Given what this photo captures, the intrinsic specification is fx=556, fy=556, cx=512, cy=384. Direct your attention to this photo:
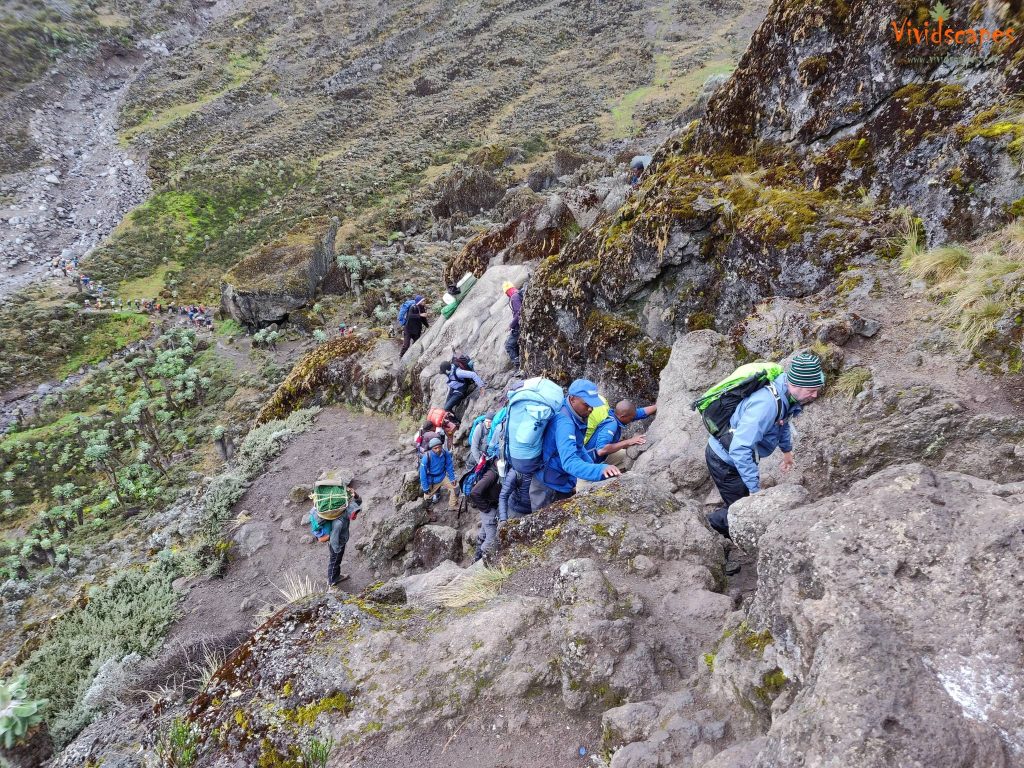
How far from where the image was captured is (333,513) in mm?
7934

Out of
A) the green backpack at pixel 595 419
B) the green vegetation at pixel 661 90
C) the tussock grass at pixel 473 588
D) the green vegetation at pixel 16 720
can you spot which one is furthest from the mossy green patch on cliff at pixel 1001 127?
the green vegetation at pixel 661 90

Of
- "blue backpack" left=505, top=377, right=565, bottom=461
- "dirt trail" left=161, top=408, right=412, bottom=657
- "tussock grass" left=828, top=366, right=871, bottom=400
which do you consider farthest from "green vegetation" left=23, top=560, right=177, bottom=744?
"tussock grass" left=828, top=366, right=871, bottom=400

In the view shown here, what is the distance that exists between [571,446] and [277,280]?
24.9 metres

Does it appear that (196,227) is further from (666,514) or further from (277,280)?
(666,514)

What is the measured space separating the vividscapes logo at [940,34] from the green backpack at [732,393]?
533 cm

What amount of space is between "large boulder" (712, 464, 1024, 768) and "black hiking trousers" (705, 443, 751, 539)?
171 centimetres

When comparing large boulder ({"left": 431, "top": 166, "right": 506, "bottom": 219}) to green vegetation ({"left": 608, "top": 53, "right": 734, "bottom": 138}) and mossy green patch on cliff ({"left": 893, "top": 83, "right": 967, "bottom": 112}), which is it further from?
mossy green patch on cliff ({"left": 893, "top": 83, "right": 967, "bottom": 112})

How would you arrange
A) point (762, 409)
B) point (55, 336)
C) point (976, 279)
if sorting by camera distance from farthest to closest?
1. point (55, 336)
2. point (976, 279)
3. point (762, 409)

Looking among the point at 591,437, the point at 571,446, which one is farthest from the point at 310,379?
the point at 571,446

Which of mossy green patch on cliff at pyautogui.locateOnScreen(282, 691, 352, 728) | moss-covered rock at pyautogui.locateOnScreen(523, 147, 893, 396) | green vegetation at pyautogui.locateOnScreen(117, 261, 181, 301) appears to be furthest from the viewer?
green vegetation at pyautogui.locateOnScreen(117, 261, 181, 301)

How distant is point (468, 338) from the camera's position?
549 inches

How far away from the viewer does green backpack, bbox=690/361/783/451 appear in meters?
4.70

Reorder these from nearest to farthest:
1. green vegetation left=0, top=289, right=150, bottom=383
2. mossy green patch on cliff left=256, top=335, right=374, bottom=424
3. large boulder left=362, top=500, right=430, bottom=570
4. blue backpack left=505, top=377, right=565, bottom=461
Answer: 1. blue backpack left=505, top=377, right=565, bottom=461
2. large boulder left=362, top=500, right=430, bottom=570
3. mossy green patch on cliff left=256, top=335, right=374, bottom=424
4. green vegetation left=0, top=289, right=150, bottom=383

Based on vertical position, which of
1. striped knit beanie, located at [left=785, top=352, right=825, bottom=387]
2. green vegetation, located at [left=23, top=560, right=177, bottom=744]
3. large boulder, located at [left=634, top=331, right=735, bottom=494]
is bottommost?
green vegetation, located at [left=23, top=560, right=177, bottom=744]
